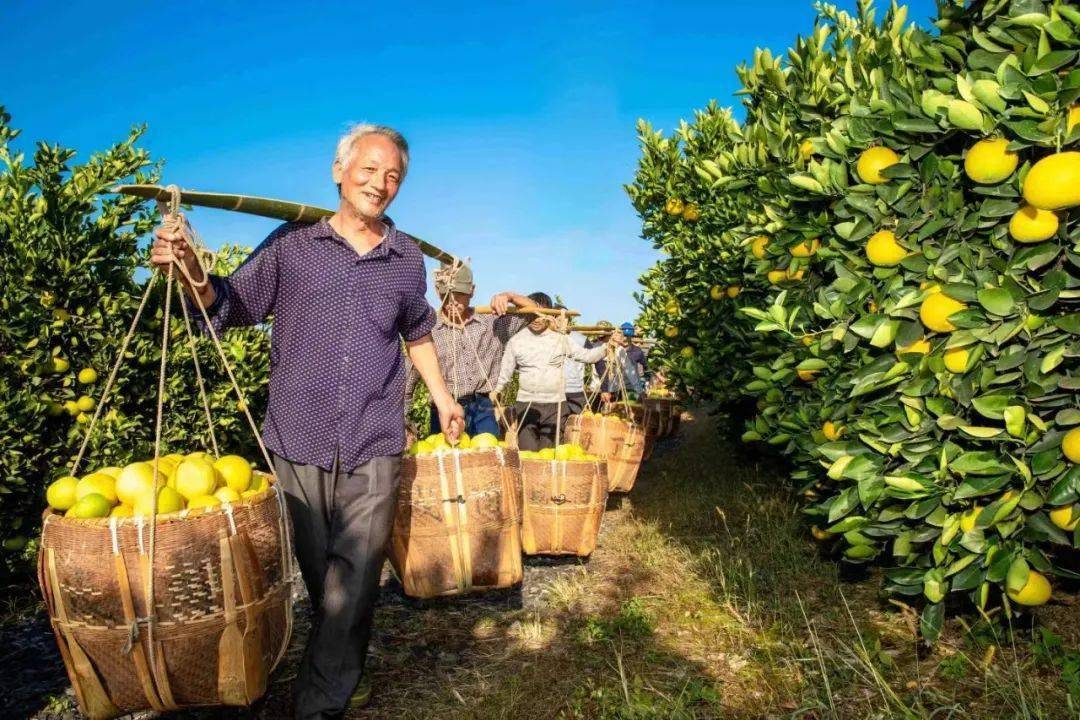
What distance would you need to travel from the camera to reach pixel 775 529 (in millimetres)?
5297

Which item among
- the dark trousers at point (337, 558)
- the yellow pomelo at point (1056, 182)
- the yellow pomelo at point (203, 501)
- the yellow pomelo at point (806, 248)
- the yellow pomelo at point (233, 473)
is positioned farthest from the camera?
the yellow pomelo at point (806, 248)

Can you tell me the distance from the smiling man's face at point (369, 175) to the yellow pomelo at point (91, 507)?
1.54m

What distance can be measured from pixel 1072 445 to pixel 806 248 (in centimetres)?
145

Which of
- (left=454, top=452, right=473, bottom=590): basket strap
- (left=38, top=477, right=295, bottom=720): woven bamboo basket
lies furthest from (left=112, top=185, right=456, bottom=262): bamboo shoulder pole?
(left=454, top=452, right=473, bottom=590): basket strap

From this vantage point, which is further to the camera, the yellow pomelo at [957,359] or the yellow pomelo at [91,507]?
the yellow pomelo at [957,359]

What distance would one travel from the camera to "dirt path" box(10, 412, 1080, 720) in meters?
2.86

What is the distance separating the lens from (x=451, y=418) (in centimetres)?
356

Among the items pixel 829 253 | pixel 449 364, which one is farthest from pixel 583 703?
pixel 449 364

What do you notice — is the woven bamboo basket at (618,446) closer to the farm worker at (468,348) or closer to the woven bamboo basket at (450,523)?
the farm worker at (468,348)

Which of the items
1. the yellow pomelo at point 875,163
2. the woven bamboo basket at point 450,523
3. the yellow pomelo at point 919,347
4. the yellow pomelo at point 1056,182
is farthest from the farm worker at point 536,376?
the yellow pomelo at point 1056,182

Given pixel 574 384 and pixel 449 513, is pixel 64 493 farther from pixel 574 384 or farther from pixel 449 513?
pixel 574 384

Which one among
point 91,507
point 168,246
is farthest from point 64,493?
point 168,246

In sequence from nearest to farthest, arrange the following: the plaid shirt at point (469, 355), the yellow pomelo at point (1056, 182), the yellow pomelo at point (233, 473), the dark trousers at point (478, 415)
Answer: the yellow pomelo at point (1056, 182) < the yellow pomelo at point (233, 473) < the plaid shirt at point (469, 355) < the dark trousers at point (478, 415)

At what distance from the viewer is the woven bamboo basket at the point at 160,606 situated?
2043 millimetres
